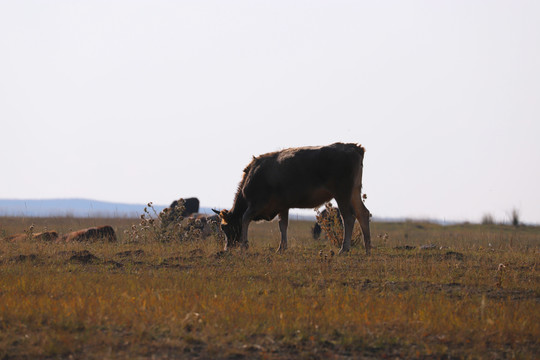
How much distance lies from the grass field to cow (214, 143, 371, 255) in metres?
1.89

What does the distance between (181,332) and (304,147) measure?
849 cm

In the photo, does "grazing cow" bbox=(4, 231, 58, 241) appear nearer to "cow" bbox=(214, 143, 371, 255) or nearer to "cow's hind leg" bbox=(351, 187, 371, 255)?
"cow" bbox=(214, 143, 371, 255)

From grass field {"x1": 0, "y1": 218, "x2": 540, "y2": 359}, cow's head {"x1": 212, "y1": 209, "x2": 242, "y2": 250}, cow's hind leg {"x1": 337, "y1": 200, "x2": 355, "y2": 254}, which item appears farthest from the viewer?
cow's head {"x1": 212, "y1": 209, "x2": 242, "y2": 250}

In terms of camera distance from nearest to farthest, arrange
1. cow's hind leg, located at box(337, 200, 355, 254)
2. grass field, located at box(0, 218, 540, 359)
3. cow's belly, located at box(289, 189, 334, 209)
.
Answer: grass field, located at box(0, 218, 540, 359) → cow's hind leg, located at box(337, 200, 355, 254) → cow's belly, located at box(289, 189, 334, 209)

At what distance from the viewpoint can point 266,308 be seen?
311 inches

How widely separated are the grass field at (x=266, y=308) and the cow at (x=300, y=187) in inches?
74.5

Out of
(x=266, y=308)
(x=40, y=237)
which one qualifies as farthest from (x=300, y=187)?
(x=40, y=237)

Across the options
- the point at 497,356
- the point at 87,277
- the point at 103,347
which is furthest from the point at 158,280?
the point at 497,356

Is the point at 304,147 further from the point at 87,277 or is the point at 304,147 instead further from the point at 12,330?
the point at 12,330

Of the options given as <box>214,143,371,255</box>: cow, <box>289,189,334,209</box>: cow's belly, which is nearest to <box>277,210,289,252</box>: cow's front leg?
<box>214,143,371,255</box>: cow

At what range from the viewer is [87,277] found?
34.3 ft

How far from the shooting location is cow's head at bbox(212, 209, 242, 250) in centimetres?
1538

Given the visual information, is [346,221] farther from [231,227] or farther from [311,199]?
[231,227]

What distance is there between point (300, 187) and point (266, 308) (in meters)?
6.63
